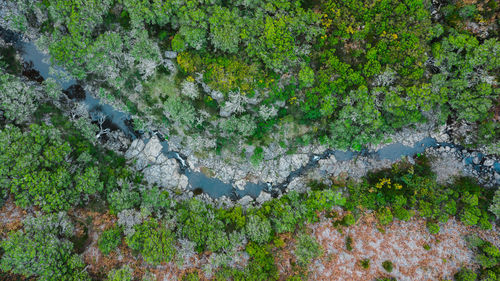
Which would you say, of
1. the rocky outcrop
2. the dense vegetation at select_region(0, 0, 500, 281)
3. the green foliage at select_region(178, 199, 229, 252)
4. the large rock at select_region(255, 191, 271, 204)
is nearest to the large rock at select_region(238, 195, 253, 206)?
the large rock at select_region(255, 191, 271, 204)

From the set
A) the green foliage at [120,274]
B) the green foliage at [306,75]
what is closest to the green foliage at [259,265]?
the green foliage at [120,274]

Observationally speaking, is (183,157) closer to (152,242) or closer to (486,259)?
(152,242)

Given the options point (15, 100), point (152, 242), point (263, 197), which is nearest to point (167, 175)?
point (152, 242)

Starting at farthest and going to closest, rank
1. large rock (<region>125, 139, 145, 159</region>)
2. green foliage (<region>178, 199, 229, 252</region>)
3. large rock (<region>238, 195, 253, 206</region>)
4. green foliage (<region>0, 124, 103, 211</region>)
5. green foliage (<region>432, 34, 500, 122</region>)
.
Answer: large rock (<region>238, 195, 253, 206</region>), large rock (<region>125, 139, 145, 159</region>), green foliage (<region>178, 199, 229, 252</region>), green foliage (<region>432, 34, 500, 122</region>), green foliage (<region>0, 124, 103, 211</region>)

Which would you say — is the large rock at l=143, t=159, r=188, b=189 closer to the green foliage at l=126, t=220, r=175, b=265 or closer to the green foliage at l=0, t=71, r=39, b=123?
the green foliage at l=126, t=220, r=175, b=265

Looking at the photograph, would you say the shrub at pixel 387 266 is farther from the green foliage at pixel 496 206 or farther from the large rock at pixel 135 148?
the large rock at pixel 135 148

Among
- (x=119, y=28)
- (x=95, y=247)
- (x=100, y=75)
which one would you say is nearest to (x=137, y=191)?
(x=95, y=247)
